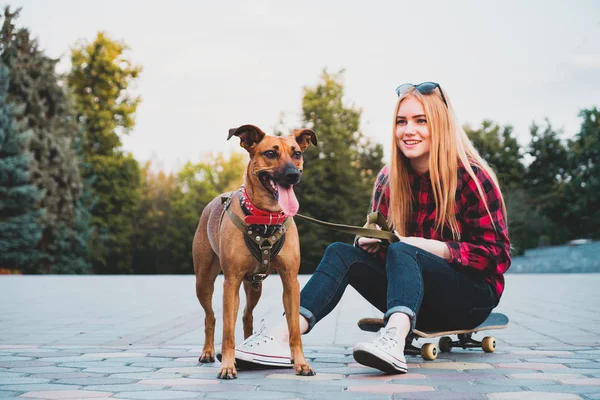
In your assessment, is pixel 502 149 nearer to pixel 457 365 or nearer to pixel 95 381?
pixel 457 365

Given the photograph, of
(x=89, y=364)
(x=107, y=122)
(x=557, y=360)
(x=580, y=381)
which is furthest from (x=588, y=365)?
(x=107, y=122)

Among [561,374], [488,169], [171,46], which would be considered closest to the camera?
[561,374]

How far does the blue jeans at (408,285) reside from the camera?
12.6 ft

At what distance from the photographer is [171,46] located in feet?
138

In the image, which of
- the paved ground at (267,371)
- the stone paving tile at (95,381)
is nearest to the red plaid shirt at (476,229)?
the paved ground at (267,371)

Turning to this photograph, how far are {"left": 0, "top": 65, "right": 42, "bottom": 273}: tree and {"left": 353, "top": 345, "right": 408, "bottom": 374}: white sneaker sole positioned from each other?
27.0m

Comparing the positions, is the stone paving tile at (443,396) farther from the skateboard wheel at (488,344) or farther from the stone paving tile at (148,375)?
the skateboard wheel at (488,344)

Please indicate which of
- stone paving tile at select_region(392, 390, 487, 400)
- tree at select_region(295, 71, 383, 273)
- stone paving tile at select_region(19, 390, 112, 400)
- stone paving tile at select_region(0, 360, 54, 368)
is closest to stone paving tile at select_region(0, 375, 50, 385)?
stone paving tile at select_region(19, 390, 112, 400)

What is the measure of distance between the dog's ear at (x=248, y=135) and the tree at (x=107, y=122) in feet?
116

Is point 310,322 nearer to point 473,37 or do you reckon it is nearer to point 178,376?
point 178,376

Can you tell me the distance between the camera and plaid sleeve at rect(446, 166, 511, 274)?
4.07 meters

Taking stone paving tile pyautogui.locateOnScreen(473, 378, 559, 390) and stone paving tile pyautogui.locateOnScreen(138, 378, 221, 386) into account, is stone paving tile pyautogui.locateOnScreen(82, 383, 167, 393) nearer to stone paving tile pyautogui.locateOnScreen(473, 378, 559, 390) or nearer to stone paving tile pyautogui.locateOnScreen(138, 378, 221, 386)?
stone paving tile pyautogui.locateOnScreen(138, 378, 221, 386)

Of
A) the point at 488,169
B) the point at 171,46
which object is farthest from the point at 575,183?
the point at 488,169

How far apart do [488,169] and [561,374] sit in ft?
4.25
